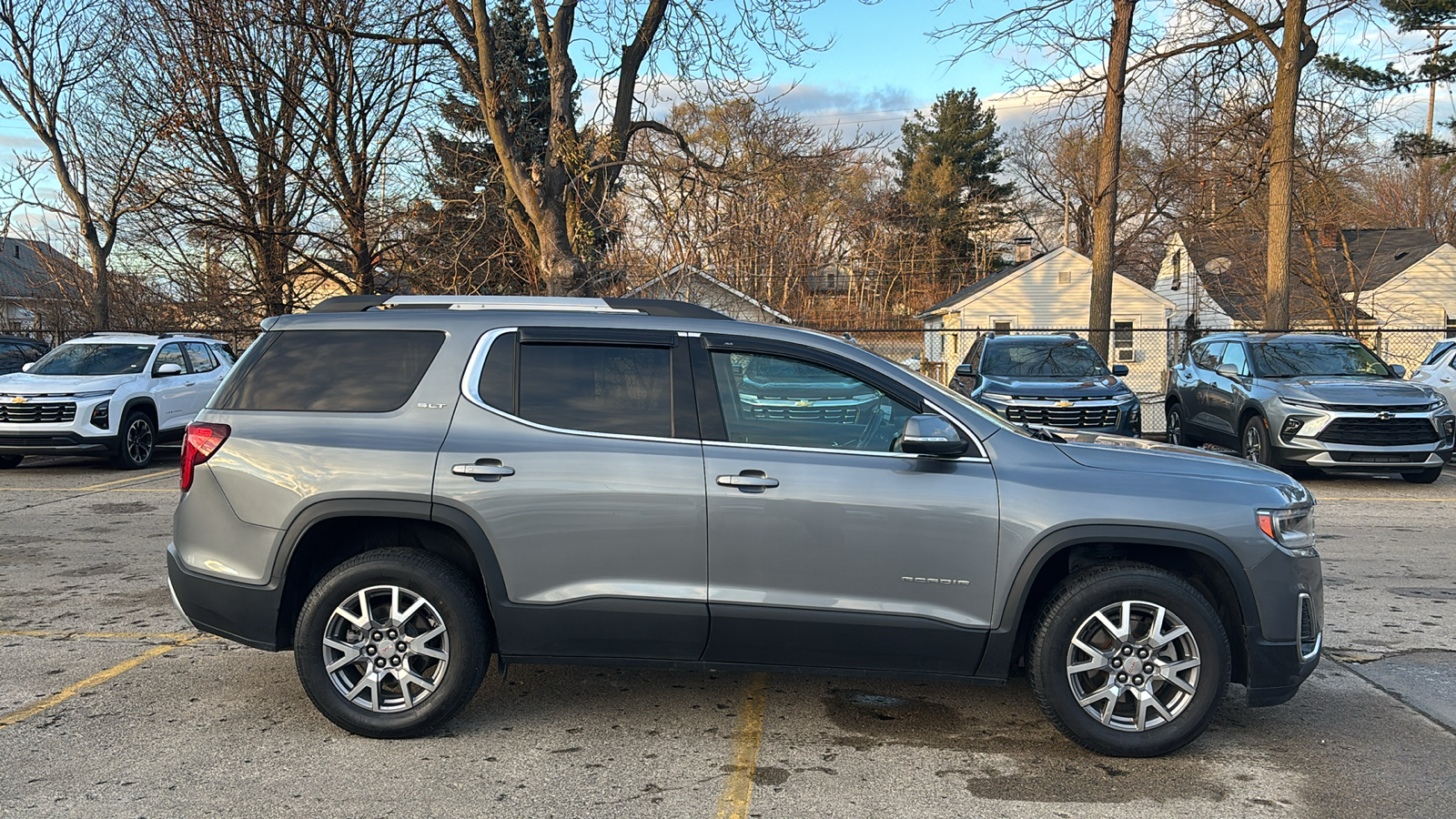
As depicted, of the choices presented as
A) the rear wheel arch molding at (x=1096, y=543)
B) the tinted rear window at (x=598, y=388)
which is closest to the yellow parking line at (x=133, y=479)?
the tinted rear window at (x=598, y=388)

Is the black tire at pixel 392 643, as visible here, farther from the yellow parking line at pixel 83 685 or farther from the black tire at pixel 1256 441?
the black tire at pixel 1256 441

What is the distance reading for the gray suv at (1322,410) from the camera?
11289 mm

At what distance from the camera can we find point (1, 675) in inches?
197

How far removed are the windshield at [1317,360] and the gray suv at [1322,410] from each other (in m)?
0.01

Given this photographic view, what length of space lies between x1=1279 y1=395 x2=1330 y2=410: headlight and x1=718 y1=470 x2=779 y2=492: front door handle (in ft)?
31.4

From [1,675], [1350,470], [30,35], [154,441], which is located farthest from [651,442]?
[30,35]

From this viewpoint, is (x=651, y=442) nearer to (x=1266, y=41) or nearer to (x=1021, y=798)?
(x=1021, y=798)

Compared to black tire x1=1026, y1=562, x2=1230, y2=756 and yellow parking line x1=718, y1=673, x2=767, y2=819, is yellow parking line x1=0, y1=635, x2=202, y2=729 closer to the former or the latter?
yellow parking line x1=718, y1=673, x2=767, y2=819

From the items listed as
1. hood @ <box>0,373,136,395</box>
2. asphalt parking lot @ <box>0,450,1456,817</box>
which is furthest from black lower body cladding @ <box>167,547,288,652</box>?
hood @ <box>0,373,136,395</box>

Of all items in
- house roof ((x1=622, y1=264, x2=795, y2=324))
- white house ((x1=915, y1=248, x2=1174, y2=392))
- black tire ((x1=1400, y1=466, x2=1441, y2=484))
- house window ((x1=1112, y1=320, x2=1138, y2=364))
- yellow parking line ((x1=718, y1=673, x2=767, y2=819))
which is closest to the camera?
yellow parking line ((x1=718, y1=673, x2=767, y2=819))

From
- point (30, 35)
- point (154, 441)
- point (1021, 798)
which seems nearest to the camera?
point (1021, 798)

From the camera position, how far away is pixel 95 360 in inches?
548

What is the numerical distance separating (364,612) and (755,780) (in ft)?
5.52

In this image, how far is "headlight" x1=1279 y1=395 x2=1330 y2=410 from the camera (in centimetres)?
1131
